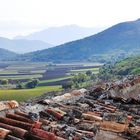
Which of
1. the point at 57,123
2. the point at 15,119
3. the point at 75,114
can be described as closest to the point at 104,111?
the point at 75,114

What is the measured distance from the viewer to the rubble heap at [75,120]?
9.79 meters

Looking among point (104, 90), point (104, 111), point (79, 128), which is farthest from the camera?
point (104, 90)

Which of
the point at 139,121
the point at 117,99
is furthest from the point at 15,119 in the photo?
the point at 117,99

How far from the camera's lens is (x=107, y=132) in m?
10.1

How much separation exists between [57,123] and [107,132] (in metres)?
1.64

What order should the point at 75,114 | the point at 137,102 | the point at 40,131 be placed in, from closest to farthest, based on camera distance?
the point at 40,131, the point at 75,114, the point at 137,102

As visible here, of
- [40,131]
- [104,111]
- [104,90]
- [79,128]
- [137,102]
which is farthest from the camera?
[104,90]

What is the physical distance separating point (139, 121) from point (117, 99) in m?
3.13

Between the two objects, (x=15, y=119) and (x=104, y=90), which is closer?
(x=15, y=119)

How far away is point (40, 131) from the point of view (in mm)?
9773

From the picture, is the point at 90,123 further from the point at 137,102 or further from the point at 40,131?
the point at 137,102

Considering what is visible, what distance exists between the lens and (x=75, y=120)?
1133 centimetres

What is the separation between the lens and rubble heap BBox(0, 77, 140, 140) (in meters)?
9.79

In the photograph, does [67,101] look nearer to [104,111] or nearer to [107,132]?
[104,111]
